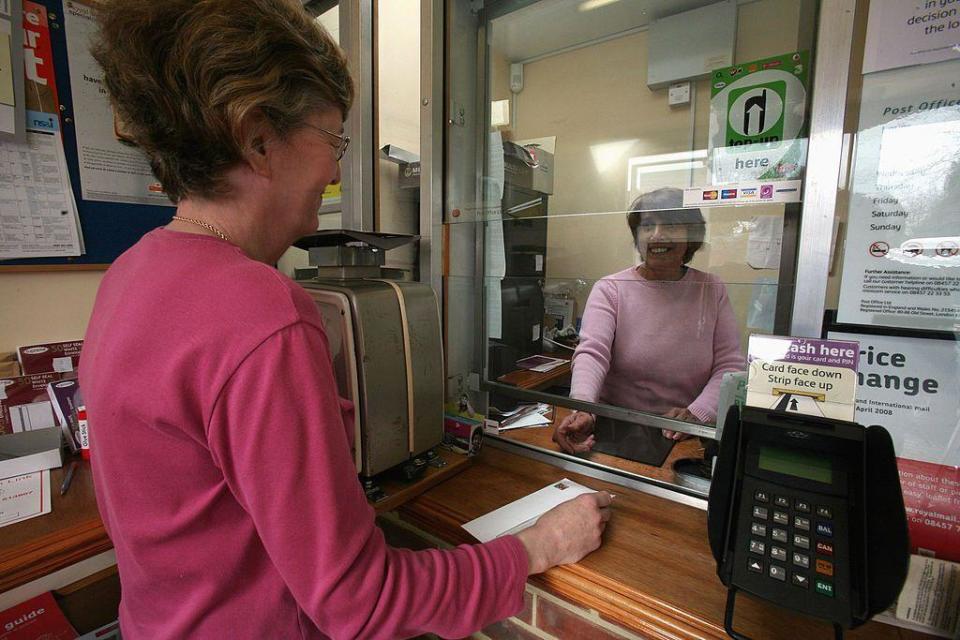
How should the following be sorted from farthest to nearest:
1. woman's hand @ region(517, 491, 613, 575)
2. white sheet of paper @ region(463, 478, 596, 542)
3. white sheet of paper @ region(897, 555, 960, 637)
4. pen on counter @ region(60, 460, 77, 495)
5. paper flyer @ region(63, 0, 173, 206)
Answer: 1. paper flyer @ region(63, 0, 173, 206)
2. pen on counter @ region(60, 460, 77, 495)
3. white sheet of paper @ region(463, 478, 596, 542)
4. woman's hand @ region(517, 491, 613, 575)
5. white sheet of paper @ region(897, 555, 960, 637)

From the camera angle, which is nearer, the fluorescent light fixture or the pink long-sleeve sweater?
the pink long-sleeve sweater

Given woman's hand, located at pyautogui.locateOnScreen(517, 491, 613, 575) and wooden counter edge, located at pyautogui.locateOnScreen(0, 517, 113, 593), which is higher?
woman's hand, located at pyautogui.locateOnScreen(517, 491, 613, 575)

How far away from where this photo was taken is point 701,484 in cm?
91

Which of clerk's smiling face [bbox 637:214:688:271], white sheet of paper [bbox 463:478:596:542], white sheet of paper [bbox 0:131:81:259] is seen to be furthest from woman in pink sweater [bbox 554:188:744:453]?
white sheet of paper [bbox 0:131:81:259]

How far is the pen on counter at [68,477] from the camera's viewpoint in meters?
0.91

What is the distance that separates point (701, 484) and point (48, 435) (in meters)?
1.45

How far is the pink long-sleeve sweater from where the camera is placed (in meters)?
0.47

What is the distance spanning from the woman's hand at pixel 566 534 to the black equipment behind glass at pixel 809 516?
213 mm

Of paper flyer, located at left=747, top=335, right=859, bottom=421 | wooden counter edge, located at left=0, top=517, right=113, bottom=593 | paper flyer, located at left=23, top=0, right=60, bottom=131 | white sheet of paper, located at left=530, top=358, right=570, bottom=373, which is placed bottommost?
wooden counter edge, located at left=0, top=517, right=113, bottom=593

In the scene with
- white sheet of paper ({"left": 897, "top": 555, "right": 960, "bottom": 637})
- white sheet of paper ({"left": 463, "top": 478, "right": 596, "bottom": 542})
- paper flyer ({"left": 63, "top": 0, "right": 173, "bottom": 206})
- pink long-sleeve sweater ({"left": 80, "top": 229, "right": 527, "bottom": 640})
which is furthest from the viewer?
paper flyer ({"left": 63, "top": 0, "right": 173, "bottom": 206})

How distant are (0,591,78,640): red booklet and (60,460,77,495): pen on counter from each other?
20cm

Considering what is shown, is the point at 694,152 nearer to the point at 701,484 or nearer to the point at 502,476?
the point at 701,484

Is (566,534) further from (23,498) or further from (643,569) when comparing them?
(23,498)

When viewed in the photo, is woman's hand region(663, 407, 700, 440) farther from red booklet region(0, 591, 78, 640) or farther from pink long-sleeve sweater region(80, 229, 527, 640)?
A: red booklet region(0, 591, 78, 640)
